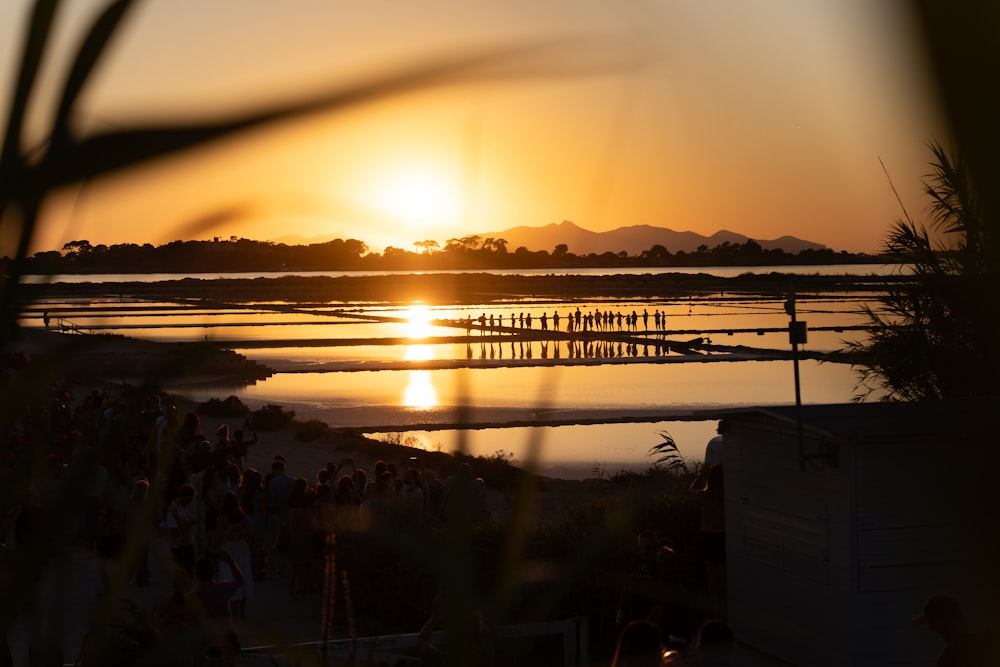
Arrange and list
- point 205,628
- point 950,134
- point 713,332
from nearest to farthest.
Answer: point 950,134 < point 205,628 < point 713,332

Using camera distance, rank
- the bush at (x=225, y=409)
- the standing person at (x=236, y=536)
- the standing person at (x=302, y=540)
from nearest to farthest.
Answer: the standing person at (x=302, y=540) < the standing person at (x=236, y=536) < the bush at (x=225, y=409)

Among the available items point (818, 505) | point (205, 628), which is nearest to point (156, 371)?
point (205, 628)

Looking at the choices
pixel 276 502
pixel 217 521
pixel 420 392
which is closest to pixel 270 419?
pixel 420 392

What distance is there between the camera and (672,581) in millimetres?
9055

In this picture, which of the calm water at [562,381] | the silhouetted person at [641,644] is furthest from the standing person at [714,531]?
Result: the silhouetted person at [641,644]

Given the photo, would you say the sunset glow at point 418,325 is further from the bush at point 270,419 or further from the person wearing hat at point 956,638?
the person wearing hat at point 956,638

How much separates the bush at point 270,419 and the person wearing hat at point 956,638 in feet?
83.6

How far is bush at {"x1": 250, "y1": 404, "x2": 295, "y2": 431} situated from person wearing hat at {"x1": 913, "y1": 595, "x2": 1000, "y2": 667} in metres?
25.5

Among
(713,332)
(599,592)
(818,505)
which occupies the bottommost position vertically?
(599,592)

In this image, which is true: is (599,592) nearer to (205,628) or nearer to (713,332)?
(205,628)

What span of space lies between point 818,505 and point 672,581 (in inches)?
76.4

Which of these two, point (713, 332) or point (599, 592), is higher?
point (713, 332)

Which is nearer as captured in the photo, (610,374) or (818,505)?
(818,505)

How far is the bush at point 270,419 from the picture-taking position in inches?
1219
